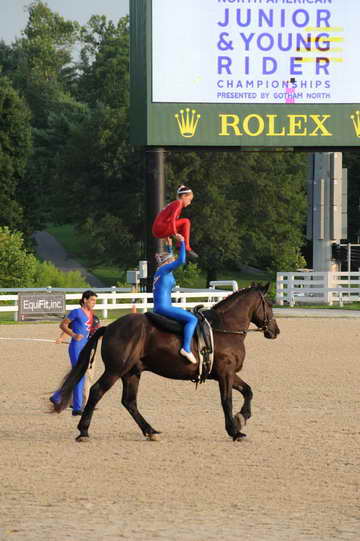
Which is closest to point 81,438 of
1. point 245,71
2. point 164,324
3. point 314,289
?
point 164,324

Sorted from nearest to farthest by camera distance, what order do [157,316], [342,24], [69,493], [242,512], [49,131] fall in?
[242,512]
[69,493]
[157,316]
[342,24]
[49,131]

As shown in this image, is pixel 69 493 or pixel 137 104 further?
pixel 137 104

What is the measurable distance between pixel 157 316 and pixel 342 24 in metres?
26.0

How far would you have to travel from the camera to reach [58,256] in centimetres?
8850

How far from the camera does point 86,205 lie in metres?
74.1

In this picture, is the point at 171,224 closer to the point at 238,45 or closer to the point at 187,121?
the point at 187,121

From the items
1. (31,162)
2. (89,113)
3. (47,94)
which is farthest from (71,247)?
(47,94)

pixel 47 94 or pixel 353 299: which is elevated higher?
pixel 47 94

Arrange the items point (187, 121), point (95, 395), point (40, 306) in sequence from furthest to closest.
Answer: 1. point (187, 121)
2. point (40, 306)
3. point (95, 395)

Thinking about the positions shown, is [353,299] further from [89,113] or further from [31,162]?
[31,162]

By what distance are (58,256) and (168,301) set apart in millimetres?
75355

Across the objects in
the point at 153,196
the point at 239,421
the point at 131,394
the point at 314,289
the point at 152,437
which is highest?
the point at 153,196

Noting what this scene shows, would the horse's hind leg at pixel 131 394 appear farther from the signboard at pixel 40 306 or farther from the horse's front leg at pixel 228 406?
the signboard at pixel 40 306

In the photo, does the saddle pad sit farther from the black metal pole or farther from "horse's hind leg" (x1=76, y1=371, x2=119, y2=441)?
the black metal pole
